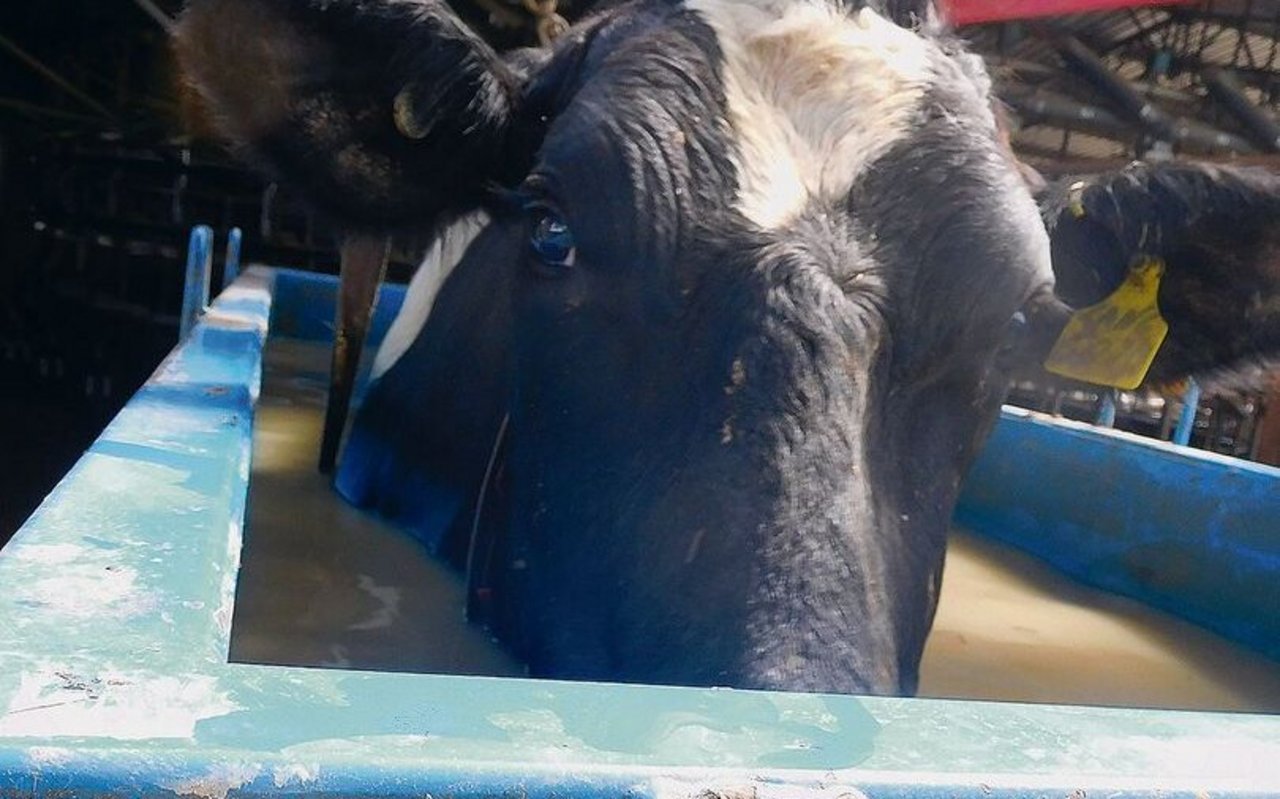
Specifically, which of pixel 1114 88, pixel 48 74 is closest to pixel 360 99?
pixel 48 74

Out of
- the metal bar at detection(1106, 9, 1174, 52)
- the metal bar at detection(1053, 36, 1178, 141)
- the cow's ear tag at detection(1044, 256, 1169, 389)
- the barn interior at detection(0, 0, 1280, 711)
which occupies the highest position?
the metal bar at detection(1106, 9, 1174, 52)

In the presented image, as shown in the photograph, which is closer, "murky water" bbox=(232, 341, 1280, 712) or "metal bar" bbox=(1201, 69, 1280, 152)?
"murky water" bbox=(232, 341, 1280, 712)

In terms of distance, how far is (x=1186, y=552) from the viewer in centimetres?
274

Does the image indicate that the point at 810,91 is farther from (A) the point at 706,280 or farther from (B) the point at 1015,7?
(B) the point at 1015,7

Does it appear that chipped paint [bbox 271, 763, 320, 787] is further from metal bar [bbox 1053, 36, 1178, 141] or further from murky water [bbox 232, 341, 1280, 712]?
metal bar [bbox 1053, 36, 1178, 141]

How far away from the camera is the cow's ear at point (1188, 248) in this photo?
6.88 feet

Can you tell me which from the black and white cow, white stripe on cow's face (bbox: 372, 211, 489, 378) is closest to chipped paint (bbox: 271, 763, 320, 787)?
the black and white cow

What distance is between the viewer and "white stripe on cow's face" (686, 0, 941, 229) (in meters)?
1.61

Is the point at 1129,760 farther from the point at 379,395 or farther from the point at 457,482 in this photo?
the point at 379,395

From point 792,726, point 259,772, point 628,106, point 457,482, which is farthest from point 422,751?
point 457,482

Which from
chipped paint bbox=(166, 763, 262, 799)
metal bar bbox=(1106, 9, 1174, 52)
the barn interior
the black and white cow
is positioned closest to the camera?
chipped paint bbox=(166, 763, 262, 799)

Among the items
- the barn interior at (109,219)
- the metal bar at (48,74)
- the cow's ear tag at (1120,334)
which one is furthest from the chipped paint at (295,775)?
the metal bar at (48,74)

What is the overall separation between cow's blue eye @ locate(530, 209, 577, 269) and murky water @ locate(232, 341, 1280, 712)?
24.0 inches

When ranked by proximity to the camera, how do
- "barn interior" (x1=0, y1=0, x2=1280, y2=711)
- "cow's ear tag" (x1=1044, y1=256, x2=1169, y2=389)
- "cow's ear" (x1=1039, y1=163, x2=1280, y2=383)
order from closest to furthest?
1. "cow's ear" (x1=1039, y1=163, x2=1280, y2=383)
2. "cow's ear tag" (x1=1044, y1=256, x2=1169, y2=389)
3. "barn interior" (x1=0, y1=0, x2=1280, y2=711)
